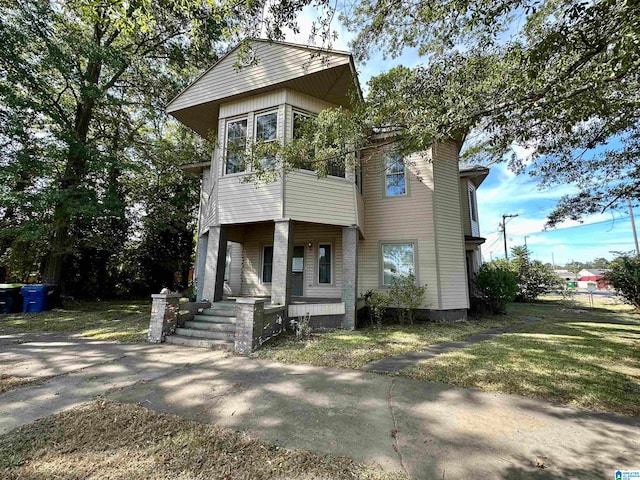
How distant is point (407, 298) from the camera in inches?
364

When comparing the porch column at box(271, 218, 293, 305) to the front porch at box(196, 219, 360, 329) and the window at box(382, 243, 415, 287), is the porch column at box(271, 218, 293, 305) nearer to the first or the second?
the front porch at box(196, 219, 360, 329)

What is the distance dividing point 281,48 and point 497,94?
6.24m

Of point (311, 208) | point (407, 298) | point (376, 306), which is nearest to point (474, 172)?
point (407, 298)

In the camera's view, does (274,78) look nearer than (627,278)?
Yes

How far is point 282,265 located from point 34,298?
35.4ft

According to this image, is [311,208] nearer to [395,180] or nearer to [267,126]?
[267,126]

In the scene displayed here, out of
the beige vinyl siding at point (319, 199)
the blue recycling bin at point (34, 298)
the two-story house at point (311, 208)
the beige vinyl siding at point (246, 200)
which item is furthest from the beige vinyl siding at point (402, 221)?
the blue recycling bin at point (34, 298)

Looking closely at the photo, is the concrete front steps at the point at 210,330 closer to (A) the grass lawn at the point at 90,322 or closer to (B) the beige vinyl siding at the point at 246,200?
(A) the grass lawn at the point at 90,322

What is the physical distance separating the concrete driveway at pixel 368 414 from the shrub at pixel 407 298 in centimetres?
491

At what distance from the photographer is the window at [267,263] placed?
11.6 meters

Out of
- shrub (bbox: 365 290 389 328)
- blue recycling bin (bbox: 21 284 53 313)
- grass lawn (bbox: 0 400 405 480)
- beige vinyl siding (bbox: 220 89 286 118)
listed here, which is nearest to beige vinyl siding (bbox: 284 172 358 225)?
beige vinyl siding (bbox: 220 89 286 118)

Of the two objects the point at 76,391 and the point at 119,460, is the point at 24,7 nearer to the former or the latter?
the point at 76,391

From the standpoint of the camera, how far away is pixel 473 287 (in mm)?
12680

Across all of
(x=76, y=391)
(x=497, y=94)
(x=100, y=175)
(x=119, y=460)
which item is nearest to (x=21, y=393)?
(x=76, y=391)
